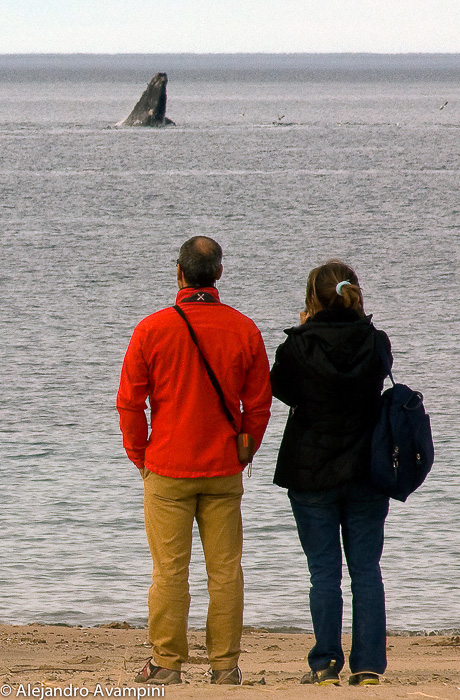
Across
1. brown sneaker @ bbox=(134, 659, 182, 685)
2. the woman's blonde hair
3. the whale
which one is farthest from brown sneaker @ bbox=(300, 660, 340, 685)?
the whale

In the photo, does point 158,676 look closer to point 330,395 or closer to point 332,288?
point 330,395

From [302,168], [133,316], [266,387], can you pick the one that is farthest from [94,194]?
[266,387]

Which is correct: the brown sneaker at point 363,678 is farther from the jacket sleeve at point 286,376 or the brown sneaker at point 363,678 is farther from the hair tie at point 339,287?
the hair tie at point 339,287

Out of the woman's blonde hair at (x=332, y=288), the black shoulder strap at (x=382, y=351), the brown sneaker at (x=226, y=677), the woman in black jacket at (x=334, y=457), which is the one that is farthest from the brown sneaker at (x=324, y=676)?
the woman's blonde hair at (x=332, y=288)

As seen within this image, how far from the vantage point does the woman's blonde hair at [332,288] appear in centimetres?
464

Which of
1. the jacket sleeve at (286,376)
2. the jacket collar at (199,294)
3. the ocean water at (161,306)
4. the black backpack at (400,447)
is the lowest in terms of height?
the ocean water at (161,306)

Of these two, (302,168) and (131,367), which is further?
(302,168)

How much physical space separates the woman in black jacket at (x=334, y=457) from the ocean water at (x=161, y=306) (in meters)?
2.60

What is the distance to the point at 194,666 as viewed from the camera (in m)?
5.33

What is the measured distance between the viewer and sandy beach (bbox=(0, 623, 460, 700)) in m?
4.21

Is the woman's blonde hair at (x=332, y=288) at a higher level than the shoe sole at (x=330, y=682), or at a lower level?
higher

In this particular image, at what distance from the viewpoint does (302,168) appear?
2020 inches

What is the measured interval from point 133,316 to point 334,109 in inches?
3938

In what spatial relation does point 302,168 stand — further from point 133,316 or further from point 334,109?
point 334,109
